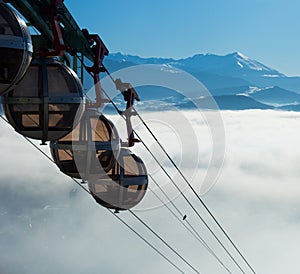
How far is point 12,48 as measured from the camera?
5.70 meters

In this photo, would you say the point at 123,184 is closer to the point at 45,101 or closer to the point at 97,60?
the point at 97,60

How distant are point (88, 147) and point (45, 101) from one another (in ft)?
6.40

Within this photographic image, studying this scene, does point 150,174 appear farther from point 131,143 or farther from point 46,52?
point 46,52

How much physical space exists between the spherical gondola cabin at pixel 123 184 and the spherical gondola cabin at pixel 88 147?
45.2 inches

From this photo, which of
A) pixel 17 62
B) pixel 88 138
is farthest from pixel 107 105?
pixel 17 62

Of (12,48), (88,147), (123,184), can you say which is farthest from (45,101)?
(123,184)

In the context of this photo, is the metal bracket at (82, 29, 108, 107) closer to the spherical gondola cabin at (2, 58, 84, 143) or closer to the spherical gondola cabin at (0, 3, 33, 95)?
the spherical gondola cabin at (2, 58, 84, 143)

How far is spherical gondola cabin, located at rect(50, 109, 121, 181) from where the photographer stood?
28.3 feet

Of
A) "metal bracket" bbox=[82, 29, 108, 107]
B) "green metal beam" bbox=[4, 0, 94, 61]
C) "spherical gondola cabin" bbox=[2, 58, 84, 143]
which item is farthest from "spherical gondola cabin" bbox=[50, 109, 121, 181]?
"spherical gondola cabin" bbox=[2, 58, 84, 143]

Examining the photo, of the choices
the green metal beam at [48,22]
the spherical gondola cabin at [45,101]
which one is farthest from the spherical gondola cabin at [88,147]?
the spherical gondola cabin at [45,101]

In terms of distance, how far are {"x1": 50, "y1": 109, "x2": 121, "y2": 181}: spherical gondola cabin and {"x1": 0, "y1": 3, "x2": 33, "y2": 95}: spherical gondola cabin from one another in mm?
2610

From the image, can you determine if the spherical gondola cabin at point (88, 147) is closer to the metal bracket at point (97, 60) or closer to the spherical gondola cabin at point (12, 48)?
the metal bracket at point (97, 60)

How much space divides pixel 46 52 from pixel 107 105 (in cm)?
230

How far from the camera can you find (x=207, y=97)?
9.19m
